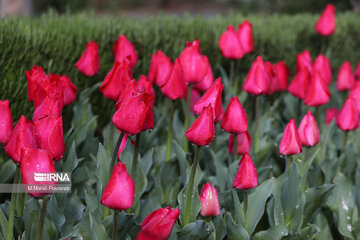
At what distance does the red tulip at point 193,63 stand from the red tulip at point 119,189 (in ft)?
3.10

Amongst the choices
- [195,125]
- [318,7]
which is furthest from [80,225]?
[318,7]

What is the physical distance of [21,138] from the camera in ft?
6.07

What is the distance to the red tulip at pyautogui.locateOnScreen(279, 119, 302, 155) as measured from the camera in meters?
2.41

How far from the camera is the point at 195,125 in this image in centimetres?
197

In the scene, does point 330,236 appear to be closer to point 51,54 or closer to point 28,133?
point 28,133

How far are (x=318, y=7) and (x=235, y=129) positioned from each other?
1059 centimetres

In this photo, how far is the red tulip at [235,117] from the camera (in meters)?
2.35

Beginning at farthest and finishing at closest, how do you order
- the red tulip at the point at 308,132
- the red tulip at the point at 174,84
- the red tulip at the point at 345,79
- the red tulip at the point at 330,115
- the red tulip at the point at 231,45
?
the red tulip at the point at 330,115 < the red tulip at the point at 345,79 < the red tulip at the point at 231,45 < the red tulip at the point at 308,132 < the red tulip at the point at 174,84

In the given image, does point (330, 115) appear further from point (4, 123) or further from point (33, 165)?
point (33, 165)

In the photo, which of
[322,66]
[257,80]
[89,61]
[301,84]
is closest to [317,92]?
[301,84]

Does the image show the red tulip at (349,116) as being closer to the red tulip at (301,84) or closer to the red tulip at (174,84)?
the red tulip at (301,84)

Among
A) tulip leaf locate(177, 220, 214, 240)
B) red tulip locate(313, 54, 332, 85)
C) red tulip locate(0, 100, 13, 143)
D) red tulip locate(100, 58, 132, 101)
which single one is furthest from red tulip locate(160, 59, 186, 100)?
red tulip locate(313, 54, 332, 85)

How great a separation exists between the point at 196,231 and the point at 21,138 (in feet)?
2.70

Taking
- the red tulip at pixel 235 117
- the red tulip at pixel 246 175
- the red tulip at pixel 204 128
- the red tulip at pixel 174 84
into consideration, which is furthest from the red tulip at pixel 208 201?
the red tulip at pixel 174 84
